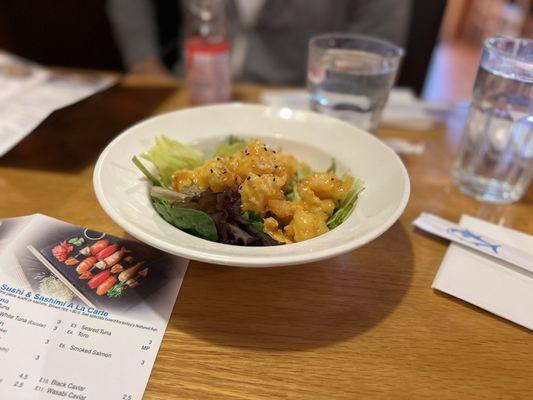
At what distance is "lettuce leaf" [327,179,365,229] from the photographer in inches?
25.5

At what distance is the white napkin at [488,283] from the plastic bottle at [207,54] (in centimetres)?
74

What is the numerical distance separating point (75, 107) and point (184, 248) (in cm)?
57

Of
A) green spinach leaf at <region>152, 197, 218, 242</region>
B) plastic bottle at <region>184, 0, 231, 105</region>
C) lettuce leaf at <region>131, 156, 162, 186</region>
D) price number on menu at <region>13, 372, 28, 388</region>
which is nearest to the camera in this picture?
price number on menu at <region>13, 372, 28, 388</region>

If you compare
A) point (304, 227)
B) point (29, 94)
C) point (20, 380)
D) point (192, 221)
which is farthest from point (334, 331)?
point (29, 94)

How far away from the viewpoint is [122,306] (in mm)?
562

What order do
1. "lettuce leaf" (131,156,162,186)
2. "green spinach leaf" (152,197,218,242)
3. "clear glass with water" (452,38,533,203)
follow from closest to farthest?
"green spinach leaf" (152,197,218,242)
"lettuce leaf" (131,156,162,186)
"clear glass with water" (452,38,533,203)

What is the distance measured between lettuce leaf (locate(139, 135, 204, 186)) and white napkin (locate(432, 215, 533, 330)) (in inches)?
18.1

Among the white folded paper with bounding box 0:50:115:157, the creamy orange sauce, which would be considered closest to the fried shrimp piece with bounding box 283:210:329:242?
the creamy orange sauce

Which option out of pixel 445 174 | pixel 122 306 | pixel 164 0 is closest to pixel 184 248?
pixel 122 306

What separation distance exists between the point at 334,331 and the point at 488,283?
0.27 meters

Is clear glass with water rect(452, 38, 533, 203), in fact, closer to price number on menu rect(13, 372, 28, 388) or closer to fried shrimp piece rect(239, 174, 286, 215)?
fried shrimp piece rect(239, 174, 286, 215)

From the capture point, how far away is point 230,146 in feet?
2.64

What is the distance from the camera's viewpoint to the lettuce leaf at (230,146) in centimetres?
78

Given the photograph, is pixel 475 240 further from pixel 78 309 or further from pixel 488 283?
pixel 78 309
